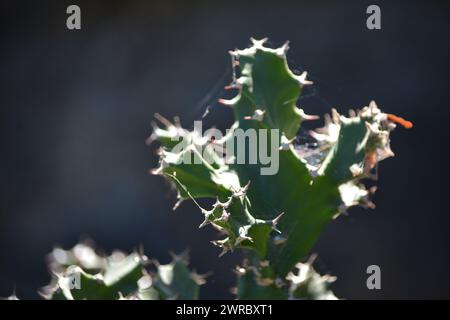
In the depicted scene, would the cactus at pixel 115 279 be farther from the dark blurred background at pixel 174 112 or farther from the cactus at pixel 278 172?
the dark blurred background at pixel 174 112

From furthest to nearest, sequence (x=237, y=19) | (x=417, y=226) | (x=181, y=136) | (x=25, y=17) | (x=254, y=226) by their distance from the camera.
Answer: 1. (x=25, y=17)
2. (x=237, y=19)
3. (x=417, y=226)
4. (x=181, y=136)
5. (x=254, y=226)

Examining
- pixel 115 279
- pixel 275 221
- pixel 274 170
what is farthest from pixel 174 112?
pixel 275 221

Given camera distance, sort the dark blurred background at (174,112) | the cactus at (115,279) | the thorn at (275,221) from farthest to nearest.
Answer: the dark blurred background at (174,112) → the cactus at (115,279) → the thorn at (275,221)

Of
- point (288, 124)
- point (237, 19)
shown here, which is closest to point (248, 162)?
point (288, 124)

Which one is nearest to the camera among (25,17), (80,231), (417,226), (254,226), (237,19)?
(254,226)

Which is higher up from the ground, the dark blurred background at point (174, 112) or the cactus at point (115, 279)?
the dark blurred background at point (174, 112)

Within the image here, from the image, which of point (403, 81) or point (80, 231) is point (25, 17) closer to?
point (80, 231)

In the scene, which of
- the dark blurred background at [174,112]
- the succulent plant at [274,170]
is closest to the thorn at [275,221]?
the succulent plant at [274,170]

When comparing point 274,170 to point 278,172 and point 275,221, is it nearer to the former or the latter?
point 278,172

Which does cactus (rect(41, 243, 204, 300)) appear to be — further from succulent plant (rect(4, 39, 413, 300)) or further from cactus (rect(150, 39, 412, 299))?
cactus (rect(150, 39, 412, 299))
